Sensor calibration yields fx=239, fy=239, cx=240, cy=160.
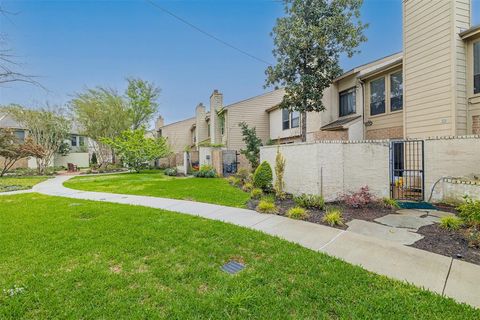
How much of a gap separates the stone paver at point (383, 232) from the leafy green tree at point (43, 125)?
2663cm

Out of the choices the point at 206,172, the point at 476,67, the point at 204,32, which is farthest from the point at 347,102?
the point at 206,172

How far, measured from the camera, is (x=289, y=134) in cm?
1786

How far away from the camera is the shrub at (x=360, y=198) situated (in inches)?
274

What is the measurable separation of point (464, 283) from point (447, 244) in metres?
1.40

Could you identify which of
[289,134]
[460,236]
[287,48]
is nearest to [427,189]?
[460,236]

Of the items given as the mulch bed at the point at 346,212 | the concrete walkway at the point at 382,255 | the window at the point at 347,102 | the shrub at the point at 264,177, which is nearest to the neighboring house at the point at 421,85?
the window at the point at 347,102

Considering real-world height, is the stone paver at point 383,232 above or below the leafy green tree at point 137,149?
below

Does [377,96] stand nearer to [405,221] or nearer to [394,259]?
[405,221]

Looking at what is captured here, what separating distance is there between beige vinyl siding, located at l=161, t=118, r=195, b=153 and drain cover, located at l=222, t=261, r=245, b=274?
26.1 metres

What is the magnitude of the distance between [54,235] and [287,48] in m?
12.1

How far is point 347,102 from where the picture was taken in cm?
1426

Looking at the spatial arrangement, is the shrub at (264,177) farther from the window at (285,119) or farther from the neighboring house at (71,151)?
the neighboring house at (71,151)

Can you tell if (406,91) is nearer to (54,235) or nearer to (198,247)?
(198,247)

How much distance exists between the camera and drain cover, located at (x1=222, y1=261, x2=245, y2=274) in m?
3.48
